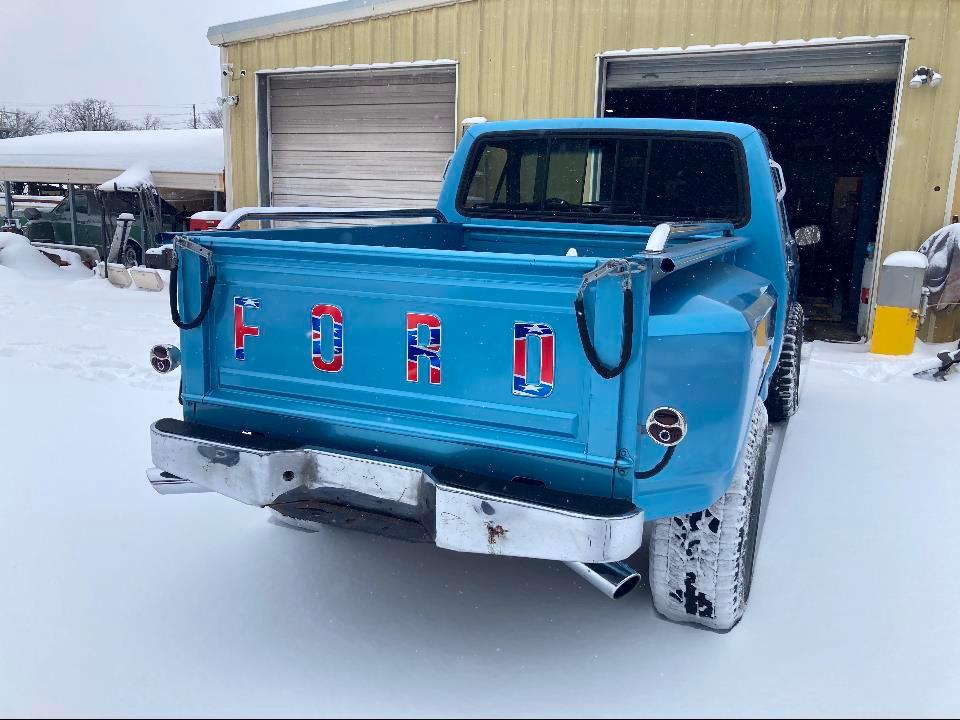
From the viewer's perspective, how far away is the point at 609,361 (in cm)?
232

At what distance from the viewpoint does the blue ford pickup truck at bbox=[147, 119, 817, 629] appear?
2.33 metres

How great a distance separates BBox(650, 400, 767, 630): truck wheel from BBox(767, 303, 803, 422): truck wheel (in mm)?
2629

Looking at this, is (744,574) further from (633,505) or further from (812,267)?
(812,267)

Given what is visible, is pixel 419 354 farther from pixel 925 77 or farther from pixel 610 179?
pixel 925 77

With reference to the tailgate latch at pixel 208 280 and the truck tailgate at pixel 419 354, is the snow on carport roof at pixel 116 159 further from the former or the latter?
the truck tailgate at pixel 419 354

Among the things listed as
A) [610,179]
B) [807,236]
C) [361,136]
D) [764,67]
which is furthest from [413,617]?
[361,136]

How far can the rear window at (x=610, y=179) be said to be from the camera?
4266 millimetres

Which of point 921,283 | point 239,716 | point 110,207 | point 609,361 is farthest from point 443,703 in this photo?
point 110,207

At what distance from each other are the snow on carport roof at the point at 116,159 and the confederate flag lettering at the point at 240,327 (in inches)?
576

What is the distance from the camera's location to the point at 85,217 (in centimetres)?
1705

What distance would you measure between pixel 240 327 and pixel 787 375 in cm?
391

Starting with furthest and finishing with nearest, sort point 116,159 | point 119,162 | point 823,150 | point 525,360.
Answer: point 116,159 < point 119,162 < point 823,150 < point 525,360

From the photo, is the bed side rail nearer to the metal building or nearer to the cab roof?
the cab roof

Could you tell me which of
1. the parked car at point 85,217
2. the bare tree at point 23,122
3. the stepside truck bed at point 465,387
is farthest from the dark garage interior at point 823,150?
the bare tree at point 23,122
